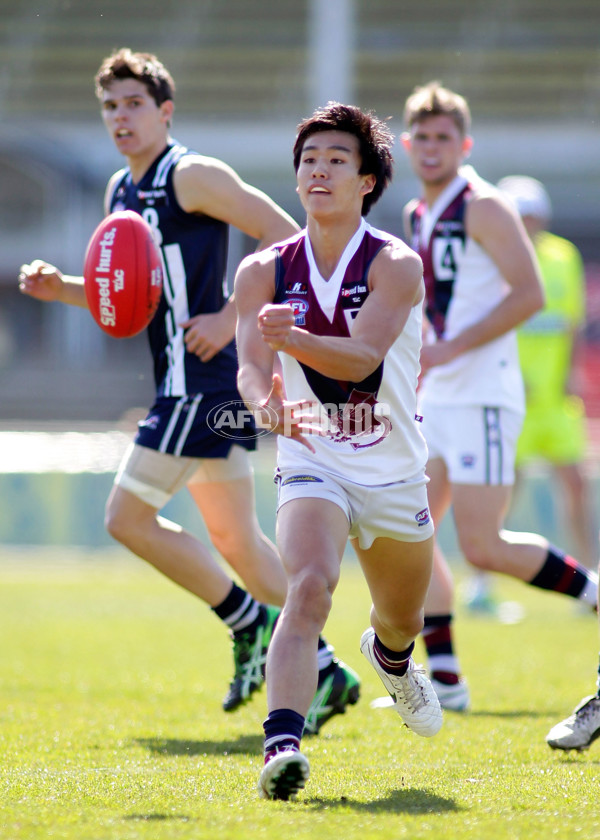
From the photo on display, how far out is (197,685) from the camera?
5.50 m

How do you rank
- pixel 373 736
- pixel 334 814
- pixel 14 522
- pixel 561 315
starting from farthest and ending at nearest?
pixel 14 522
pixel 561 315
pixel 373 736
pixel 334 814

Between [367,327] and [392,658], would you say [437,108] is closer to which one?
[367,327]

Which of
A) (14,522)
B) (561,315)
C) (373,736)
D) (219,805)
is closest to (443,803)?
(219,805)

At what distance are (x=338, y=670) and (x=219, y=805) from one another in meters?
1.44

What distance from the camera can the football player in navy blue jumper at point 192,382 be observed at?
14.7 feet

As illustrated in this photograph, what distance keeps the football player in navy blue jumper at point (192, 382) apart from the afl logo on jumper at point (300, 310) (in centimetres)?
105

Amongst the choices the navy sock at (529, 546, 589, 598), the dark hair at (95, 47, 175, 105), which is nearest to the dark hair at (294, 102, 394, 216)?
the dark hair at (95, 47, 175, 105)

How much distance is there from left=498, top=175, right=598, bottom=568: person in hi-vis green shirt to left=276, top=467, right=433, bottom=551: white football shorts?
16.0 ft

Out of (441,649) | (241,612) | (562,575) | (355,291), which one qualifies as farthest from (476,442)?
(355,291)

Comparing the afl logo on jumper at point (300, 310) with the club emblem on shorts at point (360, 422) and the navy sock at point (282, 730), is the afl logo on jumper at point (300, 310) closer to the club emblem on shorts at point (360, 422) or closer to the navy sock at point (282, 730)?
the club emblem on shorts at point (360, 422)

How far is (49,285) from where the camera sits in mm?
4734

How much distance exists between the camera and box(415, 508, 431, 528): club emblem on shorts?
344cm

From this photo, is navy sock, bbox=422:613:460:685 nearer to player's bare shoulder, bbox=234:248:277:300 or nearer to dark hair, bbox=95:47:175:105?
player's bare shoulder, bbox=234:248:277:300

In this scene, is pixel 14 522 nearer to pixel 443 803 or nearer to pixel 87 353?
pixel 443 803
